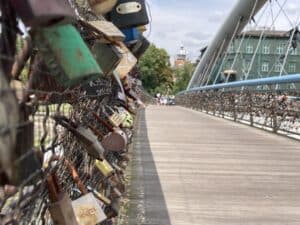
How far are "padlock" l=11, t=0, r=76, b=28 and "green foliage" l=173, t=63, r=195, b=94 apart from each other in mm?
103880

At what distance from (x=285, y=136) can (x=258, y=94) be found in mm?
3367

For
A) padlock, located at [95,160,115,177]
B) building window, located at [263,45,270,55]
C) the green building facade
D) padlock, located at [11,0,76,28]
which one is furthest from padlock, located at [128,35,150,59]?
building window, located at [263,45,270,55]

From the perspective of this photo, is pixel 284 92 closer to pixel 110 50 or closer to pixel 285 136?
pixel 285 136

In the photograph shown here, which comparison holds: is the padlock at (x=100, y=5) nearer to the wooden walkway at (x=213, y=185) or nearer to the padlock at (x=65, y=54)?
the padlock at (x=65, y=54)

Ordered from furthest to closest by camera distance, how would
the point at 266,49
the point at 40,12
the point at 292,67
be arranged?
the point at 266,49 < the point at 292,67 < the point at 40,12

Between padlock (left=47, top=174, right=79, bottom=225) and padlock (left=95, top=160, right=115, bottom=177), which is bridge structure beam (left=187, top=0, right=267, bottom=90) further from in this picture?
padlock (left=47, top=174, right=79, bottom=225)

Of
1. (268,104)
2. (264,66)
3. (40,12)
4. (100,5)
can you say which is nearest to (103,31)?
(100,5)

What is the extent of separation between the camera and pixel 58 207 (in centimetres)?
175

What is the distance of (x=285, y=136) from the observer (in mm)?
11766

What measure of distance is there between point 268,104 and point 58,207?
487 inches

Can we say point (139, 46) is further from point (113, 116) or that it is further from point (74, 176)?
point (74, 176)

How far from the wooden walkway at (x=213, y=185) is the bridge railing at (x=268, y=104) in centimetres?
234

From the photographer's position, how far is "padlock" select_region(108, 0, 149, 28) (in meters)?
3.18

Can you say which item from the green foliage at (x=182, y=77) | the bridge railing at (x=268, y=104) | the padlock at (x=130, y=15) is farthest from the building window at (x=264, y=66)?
the green foliage at (x=182, y=77)
